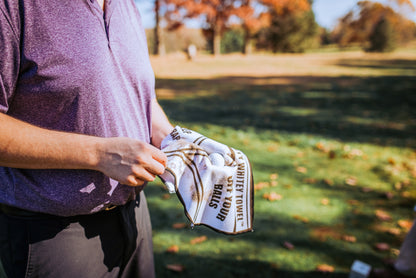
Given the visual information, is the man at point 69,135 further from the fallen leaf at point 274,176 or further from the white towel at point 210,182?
the fallen leaf at point 274,176

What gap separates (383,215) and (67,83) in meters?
3.74

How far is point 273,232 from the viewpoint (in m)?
→ 3.25

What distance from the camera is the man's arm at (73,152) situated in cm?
94

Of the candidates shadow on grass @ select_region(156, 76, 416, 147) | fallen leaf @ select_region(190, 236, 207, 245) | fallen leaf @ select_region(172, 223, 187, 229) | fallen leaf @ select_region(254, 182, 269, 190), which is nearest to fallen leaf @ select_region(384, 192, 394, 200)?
fallen leaf @ select_region(254, 182, 269, 190)

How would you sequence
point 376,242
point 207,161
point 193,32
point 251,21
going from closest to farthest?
1. point 207,161
2. point 376,242
3. point 251,21
4. point 193,32

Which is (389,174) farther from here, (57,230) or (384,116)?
(57,230)

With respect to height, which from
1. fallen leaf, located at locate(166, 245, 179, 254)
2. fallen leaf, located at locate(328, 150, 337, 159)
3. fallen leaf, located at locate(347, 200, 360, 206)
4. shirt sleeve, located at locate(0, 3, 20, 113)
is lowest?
fallen leaf, located at locate(166, 245, 179, 254)

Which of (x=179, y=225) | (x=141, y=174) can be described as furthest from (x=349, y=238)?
(x=141, y=174)

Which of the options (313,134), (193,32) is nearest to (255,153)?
(313,134)

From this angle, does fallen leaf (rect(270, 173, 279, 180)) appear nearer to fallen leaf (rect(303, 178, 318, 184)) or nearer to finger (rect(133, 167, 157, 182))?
fallen leaf (rect(303, 178, 318, 184))

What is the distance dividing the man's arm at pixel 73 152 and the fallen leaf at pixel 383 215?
3.36 meters

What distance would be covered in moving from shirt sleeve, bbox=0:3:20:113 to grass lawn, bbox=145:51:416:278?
225 cm

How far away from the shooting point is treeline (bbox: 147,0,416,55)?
29.9 m

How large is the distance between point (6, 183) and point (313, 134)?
6.13 metres
